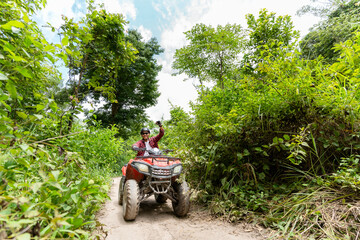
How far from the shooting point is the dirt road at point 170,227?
2.20 meters

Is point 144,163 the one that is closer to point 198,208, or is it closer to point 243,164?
point 198,208

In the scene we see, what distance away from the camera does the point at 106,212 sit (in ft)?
10.6

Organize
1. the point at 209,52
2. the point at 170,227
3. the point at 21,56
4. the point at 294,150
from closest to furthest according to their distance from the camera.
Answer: the point at 21,56 < the point at 294,150 < the point at 170,227 < the point at 209,52

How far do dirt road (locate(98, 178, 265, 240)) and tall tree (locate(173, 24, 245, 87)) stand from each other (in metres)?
10.0

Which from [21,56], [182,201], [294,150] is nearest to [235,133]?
[294,150]

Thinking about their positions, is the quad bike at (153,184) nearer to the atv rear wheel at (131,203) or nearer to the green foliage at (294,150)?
the atv rear wheel at (131,203)

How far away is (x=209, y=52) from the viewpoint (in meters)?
14.0

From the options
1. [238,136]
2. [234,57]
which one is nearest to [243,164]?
[238,136]

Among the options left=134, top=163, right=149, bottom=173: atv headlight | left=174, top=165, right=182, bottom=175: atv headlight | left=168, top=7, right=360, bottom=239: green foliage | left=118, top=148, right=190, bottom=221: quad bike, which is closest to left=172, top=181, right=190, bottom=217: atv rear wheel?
left=118, top=148, right=190, bottom=221: quad bike

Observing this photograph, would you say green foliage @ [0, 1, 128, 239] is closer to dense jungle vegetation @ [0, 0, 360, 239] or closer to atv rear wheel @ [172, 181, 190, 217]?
dense jungle vegetation @ [0, 0, 360, 239]

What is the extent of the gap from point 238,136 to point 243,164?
48 centimetres

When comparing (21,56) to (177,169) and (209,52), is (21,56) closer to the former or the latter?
(177,169)

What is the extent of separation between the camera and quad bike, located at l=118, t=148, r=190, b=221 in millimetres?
2725

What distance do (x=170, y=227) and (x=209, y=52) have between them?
45.1 feet
